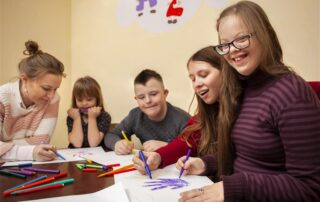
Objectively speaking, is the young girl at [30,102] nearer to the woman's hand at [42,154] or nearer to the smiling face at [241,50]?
the woman's hand at [42,154]

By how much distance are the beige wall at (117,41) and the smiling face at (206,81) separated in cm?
63

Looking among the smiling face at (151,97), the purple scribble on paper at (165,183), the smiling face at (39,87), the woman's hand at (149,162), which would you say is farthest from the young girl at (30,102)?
the purple scribble on paper at (165,183)

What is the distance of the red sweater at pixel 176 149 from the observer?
836 mm

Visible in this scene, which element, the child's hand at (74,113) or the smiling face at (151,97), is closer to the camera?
the smiling face at (151,97)

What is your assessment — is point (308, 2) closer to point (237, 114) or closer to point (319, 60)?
point (319, 60)

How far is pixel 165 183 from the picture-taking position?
26.1 inches

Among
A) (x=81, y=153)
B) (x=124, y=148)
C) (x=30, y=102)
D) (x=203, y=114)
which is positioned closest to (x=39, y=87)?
(x=30, y=102)

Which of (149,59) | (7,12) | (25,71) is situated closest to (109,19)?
(149,59)

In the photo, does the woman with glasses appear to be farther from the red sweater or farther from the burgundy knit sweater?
the red sweater

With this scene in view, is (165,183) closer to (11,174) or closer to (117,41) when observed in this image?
(11,174)

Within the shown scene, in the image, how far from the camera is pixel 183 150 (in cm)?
90

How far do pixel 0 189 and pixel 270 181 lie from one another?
1.99 ft

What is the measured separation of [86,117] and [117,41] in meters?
0.57

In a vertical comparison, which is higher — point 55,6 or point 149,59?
point 55,6
